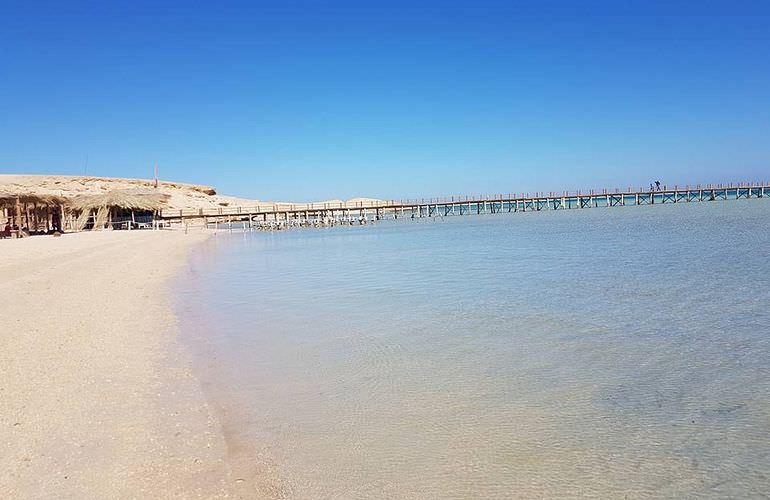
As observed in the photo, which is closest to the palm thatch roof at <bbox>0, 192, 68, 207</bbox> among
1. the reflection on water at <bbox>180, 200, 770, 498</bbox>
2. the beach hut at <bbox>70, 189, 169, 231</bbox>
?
the beach hut at <bbox>70, 189, 169, 231</bbox>

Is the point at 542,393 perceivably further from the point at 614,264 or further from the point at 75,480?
the point at 614,264

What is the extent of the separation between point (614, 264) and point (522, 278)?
309 cm

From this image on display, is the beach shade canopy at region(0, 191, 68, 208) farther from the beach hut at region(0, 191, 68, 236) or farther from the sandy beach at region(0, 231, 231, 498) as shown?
the sandy beach at region(0, 231, 231, 498)

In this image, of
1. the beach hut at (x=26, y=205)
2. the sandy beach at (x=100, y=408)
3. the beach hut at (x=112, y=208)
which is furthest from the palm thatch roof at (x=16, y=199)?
the sandy beach at (x=100, y=408)

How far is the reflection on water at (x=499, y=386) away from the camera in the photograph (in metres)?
3.03

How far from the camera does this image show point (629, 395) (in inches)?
164

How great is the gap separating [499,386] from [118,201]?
1573 inches

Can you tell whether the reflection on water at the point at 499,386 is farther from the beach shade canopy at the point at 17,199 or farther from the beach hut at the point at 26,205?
the beach hut at the point at 26,205

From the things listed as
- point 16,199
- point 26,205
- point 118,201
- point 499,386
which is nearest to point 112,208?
point 118,201

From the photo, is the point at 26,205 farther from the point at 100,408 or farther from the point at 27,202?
the point at 100,408

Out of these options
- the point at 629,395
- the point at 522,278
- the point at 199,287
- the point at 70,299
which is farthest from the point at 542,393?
the point at 199,287

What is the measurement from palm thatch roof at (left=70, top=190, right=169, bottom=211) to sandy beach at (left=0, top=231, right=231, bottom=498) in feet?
109

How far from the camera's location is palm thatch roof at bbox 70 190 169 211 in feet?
125

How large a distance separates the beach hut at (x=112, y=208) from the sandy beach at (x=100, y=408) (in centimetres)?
3325
